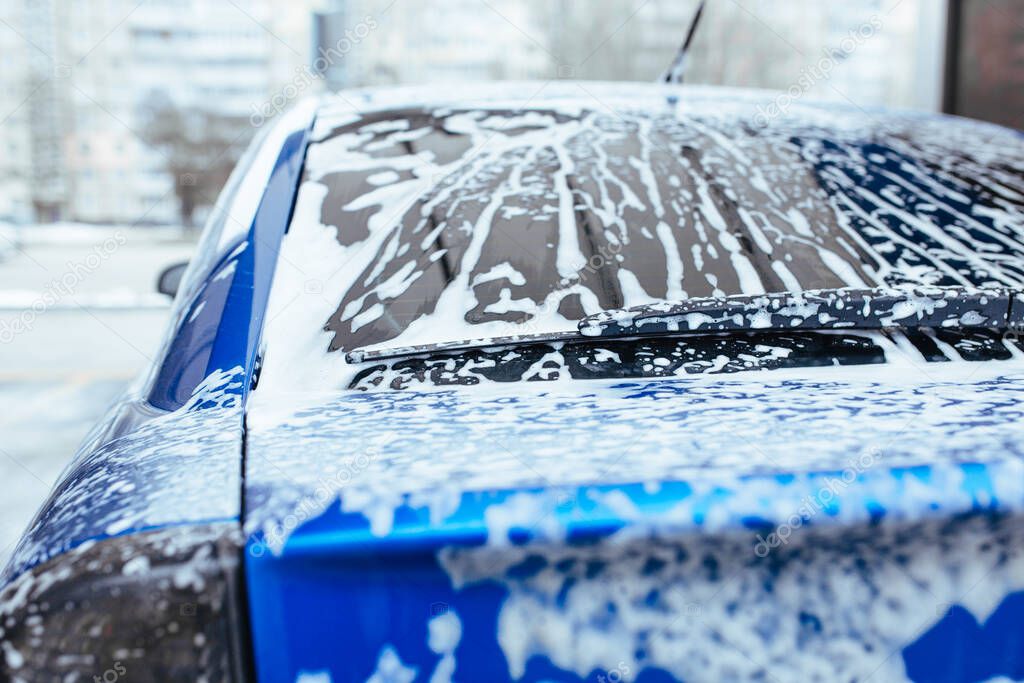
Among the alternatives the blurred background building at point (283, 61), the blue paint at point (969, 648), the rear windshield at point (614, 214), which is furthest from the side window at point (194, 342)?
the blurred background building at point (283, 61)

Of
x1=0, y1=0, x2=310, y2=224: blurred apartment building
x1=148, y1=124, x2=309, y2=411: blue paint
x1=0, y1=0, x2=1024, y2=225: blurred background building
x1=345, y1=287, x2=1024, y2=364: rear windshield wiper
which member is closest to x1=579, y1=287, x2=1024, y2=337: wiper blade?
x1=345, y1=287, x2=1024, y2=364: rear windshield wiper

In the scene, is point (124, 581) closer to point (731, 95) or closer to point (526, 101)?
point (526, 101)

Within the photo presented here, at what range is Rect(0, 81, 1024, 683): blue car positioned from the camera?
0.65 meters

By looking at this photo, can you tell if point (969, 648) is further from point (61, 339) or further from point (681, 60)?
point (61, 339)

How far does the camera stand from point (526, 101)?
5.21 ft

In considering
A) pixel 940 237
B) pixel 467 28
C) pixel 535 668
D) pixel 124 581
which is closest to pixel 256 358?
pixel 124 581

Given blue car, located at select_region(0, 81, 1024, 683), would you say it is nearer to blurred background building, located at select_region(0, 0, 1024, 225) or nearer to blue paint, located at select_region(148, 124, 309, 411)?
blue paint, located at select_region(148, 124, 309, 411)

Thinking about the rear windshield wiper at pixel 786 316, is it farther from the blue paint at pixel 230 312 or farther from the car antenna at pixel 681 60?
the car antenna at pixel 681 60

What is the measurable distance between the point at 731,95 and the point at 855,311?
0.91 meters

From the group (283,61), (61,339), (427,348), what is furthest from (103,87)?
(427,348)

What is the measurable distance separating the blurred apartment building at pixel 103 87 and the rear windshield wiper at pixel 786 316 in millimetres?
17676

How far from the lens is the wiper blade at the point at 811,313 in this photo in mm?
1020

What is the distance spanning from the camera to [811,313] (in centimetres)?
103

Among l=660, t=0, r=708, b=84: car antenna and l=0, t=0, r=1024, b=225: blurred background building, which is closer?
l=660, t=0, r=708, b=84: car antenna
